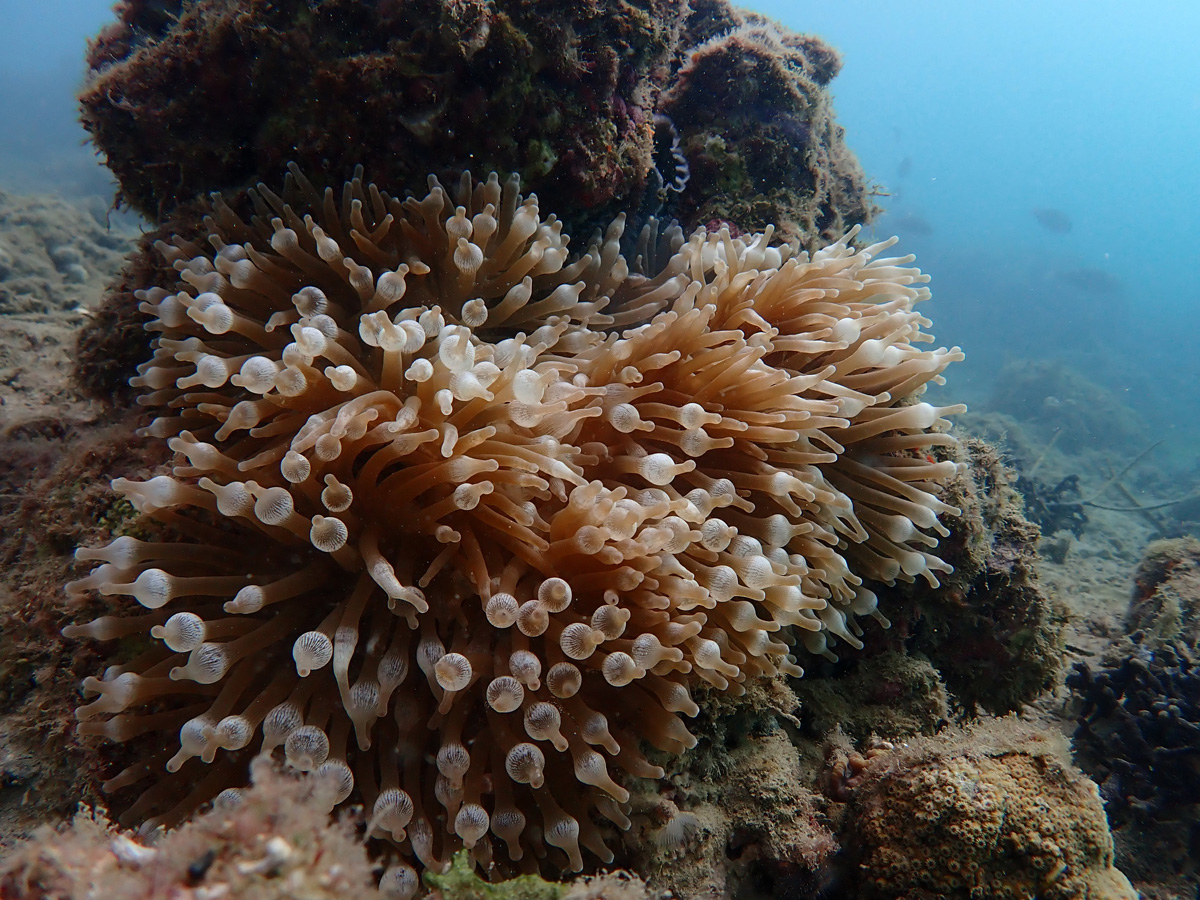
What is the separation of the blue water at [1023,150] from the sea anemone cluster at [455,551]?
3558cm

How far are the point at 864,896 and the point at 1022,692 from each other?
6.27ft

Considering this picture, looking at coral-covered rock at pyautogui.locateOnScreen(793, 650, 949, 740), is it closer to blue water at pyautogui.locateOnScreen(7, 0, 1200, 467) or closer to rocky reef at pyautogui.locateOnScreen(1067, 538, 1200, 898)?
rocky reef at pyautogui.locateOnScreen(1067, 538, 1200, 898)

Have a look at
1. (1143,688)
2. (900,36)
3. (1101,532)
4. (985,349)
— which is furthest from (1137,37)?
(1143,688)

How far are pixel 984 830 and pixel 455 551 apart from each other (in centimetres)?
189

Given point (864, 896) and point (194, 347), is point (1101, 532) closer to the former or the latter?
point (864, 896)

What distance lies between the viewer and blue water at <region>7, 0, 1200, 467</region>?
45656 mm

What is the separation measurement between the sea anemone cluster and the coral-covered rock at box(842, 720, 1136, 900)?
537mm

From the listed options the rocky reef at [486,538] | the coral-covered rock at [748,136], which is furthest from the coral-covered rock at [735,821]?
the coral-covered rock at [748,136]

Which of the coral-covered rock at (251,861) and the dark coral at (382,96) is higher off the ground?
the dark coral at (382,96)

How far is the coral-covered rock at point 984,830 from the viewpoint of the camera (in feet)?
6.65

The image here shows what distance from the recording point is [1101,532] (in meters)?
13.0

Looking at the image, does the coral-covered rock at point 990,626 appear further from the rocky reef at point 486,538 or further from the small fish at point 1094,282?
the small fish at point 1094,282

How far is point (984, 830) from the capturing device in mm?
2039

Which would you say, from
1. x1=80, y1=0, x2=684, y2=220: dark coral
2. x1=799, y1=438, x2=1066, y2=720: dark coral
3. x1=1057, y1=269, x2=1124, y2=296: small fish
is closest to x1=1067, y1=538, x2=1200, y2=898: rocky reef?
x1=799, y1=438, x2=1066, y2=720: dark coral
